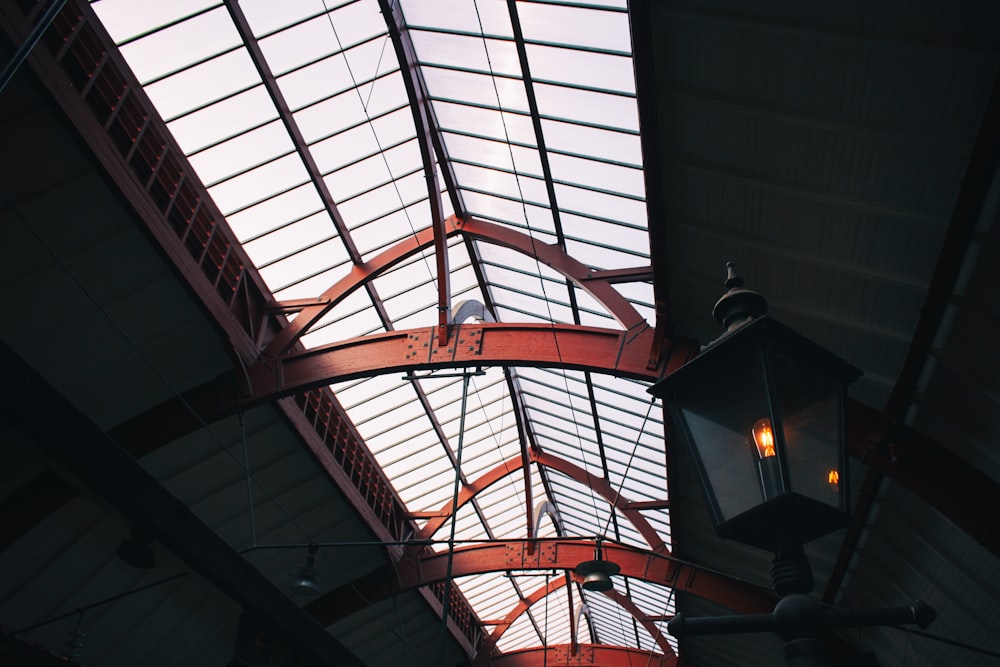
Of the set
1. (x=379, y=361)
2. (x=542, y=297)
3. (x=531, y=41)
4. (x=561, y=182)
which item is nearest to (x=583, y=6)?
(x=531, y=41)

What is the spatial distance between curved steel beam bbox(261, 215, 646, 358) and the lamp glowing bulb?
9.26 metres

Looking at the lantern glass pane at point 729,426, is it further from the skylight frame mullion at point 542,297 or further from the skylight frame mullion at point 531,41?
the skylight frame mullion at point 542,297

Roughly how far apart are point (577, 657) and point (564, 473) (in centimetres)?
1039

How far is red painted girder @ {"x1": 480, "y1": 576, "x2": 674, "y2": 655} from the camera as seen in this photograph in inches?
961

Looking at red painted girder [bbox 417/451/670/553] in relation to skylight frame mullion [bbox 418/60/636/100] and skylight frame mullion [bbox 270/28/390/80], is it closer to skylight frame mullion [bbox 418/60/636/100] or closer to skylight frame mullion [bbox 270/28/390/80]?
skylight frame mullion [bbox 418/60/636/100]

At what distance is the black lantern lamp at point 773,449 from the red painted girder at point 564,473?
1673 cm

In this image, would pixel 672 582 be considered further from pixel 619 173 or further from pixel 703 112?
pixel 703 112

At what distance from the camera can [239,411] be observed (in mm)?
12625

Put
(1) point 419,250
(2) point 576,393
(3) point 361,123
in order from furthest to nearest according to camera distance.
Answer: (2) point 576,393 → (1) point 419,250 → (3) point 361,123

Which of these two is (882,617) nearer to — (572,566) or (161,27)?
(161,27)

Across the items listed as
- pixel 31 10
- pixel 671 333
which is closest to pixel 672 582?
pixel 671 333

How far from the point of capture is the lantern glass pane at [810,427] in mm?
2424

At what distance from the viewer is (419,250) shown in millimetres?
14023

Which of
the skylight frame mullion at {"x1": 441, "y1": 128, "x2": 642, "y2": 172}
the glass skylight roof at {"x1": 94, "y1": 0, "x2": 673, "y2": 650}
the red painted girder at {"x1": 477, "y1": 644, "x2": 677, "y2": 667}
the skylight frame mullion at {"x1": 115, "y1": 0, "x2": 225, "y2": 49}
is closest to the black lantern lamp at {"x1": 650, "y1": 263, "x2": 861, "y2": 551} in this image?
the glass skylight roof at {"x1": 94, "y1": 0, "x2": 673, "y2": 650}
